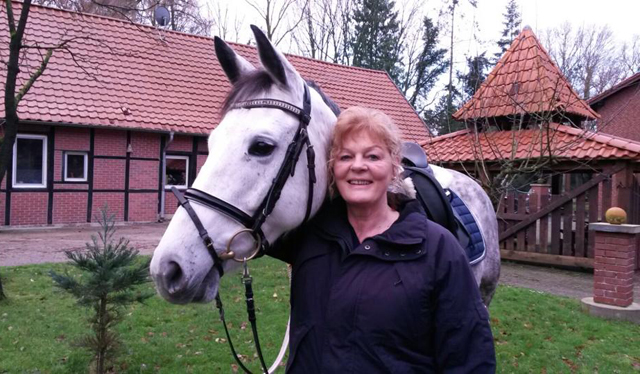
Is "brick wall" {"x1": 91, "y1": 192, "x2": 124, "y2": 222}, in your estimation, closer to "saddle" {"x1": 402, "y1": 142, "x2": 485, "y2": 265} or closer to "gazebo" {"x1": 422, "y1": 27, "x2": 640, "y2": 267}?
"gazebo" {"x1": 422, "y1": 27, "x2": 640, "y2": 267}

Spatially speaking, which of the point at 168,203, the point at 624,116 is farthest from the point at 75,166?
the point at 624,116

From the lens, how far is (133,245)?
9.98 metres

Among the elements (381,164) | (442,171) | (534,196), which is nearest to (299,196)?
(381,164)

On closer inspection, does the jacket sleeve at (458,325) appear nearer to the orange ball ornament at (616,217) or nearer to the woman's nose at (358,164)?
the woman's nose at (358,164)

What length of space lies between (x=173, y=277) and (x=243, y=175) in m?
0.38

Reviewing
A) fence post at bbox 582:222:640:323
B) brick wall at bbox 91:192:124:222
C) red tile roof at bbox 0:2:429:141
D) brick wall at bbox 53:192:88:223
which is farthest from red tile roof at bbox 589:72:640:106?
brick wall at bbox 53:192:88:223

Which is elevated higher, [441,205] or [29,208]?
[441,205]

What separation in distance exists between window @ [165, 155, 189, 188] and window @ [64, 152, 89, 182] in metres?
2.41

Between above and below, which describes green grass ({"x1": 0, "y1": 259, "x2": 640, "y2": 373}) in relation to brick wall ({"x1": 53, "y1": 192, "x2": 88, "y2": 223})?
below

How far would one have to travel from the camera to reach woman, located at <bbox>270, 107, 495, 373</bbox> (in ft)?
4.62

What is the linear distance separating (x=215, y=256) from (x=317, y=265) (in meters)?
0.34

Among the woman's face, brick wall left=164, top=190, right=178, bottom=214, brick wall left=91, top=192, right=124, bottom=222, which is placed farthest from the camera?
brick wall left=164, top=190, right=178, bottom=214

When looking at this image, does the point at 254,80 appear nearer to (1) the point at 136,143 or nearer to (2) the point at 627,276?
(2) the point at 627,276

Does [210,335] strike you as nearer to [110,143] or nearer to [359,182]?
[359,182]
